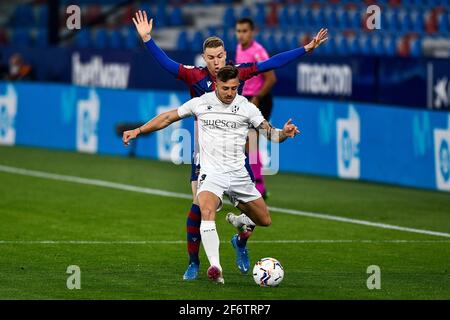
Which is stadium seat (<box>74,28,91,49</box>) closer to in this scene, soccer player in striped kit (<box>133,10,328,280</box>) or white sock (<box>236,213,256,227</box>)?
soccer player in striped kit (<box>133,10,328,280</box>)

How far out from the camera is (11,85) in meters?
24.8

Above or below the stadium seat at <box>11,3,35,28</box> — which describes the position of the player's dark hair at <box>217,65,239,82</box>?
below

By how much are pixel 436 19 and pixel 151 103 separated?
5425mm

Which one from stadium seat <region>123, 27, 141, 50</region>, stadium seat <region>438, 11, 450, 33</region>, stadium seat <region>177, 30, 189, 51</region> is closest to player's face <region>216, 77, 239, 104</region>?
stadium seat <region>438, 11, 450, 33</region>

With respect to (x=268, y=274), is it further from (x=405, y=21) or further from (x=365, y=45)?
(x=405, y=21)

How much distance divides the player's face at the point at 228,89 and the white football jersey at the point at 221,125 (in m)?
0.12

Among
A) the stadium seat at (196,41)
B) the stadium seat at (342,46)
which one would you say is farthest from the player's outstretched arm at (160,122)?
the stadium seat at (196,41)

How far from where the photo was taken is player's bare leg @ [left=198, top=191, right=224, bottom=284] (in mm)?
10297

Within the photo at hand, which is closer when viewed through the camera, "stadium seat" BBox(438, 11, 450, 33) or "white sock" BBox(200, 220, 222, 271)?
"white sock" BBox(200, 220, 222, 271)

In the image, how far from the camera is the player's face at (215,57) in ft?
36.3

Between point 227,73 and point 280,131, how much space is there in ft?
2.03

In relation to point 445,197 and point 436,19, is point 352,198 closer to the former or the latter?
point 445,197

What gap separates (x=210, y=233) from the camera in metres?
10.4
